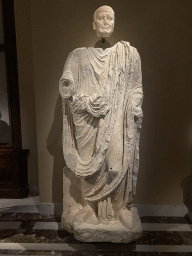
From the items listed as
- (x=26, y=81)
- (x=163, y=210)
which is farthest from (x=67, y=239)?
(x=26, y=81)

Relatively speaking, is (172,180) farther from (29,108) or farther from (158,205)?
(29,108)

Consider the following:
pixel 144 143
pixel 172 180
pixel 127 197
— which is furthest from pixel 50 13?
pixel 172 180

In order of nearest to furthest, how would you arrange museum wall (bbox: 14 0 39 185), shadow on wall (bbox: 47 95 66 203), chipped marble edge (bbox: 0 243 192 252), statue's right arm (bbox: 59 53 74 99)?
statue's right arm (bbox: 59 53 74 99)
chipped marble edge (bbox: 0 243 192 252)
shadow on wall (bbox: 47 95 66 203)
museum wall (bbox: 14 0 39 185)

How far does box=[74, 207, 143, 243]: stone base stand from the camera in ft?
7.97

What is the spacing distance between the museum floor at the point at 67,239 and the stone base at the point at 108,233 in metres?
0.21

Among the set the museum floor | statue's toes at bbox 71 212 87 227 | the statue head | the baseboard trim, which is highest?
the statue head

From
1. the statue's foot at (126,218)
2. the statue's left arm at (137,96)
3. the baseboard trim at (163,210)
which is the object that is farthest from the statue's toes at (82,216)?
the statue's left arm at (137,96)

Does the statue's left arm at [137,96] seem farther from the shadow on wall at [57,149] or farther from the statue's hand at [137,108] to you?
the shadow on wall at [57,149]

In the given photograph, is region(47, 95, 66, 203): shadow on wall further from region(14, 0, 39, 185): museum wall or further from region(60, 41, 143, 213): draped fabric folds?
region(14, 0, 39, 185): museum wall

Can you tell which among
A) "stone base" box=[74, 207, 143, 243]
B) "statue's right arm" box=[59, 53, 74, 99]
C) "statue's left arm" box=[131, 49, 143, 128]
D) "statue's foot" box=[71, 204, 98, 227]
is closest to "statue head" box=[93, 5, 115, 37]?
"statue's left arm" box=[131, 49, 143, 128]

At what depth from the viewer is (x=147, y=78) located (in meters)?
3.02

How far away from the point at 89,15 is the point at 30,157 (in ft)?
7.45

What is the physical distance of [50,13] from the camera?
2900mm

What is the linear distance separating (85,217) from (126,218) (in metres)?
0.43
